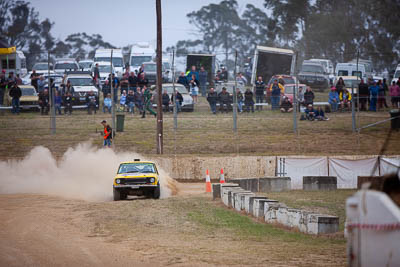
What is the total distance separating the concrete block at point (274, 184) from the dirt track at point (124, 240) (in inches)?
155

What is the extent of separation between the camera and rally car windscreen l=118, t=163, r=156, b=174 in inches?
762

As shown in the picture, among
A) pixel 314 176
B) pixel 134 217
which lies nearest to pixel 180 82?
pixel 314 176

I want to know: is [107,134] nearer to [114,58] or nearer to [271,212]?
[271,212]

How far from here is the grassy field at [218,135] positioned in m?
26.3

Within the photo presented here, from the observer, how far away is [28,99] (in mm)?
31062

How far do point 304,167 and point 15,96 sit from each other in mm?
14819

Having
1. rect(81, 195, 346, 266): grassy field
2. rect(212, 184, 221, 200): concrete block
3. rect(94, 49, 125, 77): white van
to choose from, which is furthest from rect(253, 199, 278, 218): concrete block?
rect(94, 49, 125, 77): white van

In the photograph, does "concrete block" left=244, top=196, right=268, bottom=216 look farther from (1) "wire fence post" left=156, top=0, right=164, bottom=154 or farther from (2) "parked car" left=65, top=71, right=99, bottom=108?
(2) "parked car" left=65, top=71, right=99, bottom=108

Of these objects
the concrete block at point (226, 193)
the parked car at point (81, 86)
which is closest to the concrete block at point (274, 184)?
the concrete block at point (226, 193)

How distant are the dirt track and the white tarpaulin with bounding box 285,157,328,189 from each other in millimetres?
6076

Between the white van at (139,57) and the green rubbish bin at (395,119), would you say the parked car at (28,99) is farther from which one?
the green rubbish bin at (395,119)

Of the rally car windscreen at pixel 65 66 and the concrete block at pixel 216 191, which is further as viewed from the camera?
the rally car windscreen at pixel 65 66

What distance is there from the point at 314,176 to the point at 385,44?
55464mm

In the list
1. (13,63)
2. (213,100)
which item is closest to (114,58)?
(13,63)
